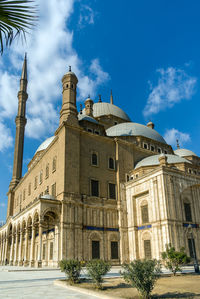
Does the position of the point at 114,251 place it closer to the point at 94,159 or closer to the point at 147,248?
the point at 147,248

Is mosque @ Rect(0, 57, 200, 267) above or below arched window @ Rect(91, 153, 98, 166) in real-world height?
below

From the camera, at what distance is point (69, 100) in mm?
28516

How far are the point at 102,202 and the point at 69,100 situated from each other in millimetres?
11283

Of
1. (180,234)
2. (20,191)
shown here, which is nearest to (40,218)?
(180,234)

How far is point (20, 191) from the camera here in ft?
135

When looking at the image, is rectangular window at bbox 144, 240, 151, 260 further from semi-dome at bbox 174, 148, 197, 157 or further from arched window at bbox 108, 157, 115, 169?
semi-dome at bbox 174, 148, 197, 157

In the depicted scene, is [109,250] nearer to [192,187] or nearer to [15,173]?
[192,187]

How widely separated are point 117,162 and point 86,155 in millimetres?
3909

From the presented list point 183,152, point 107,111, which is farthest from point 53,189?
point 183,152

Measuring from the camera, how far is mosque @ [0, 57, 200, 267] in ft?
75.7

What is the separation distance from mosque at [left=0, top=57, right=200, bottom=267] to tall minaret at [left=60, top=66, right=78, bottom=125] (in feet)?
0.34

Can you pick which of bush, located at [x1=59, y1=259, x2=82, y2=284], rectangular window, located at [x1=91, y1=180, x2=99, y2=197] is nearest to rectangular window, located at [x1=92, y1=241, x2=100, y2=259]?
rectangular window, located at [x1=91, y1=180, x2=99, y2=197]

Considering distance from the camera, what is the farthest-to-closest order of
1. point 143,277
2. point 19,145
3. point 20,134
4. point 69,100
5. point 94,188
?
point 20,134, point 19,145, point 69,100, point 94,188, point 143,277

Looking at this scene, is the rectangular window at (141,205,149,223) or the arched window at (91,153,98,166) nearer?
the rectangular window at (141,205,149,223)
